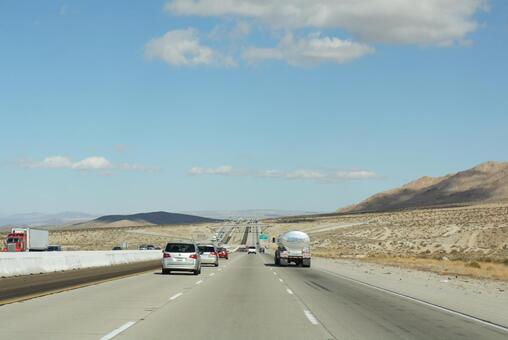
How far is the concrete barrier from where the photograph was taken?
1158 inches

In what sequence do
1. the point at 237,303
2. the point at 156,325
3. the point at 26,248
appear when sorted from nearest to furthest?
the point at 156,325, the point at 237,303, the point at 26,248

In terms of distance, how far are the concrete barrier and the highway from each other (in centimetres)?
748

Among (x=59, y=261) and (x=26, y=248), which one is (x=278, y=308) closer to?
(x=59, y=261)

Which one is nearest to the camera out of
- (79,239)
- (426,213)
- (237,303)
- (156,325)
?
(156,325)

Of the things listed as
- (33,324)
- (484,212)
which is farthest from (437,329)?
(484,212)

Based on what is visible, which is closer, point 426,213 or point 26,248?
point 26,248

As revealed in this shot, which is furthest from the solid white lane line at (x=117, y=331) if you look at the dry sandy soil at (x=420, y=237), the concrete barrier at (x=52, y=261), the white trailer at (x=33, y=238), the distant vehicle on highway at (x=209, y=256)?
the white trailer at (x=33, y=238)

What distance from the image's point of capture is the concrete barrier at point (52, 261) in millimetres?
29416

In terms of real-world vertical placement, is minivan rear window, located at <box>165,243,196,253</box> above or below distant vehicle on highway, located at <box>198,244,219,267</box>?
above

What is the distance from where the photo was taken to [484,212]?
126 m

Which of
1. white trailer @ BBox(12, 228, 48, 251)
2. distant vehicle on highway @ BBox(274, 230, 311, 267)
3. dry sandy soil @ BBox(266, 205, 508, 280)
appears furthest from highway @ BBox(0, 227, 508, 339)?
white trailer @ BBox(12, 228, 48, 251)

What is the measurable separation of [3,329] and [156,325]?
9.47 ft

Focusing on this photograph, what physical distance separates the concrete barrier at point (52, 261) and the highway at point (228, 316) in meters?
7.48

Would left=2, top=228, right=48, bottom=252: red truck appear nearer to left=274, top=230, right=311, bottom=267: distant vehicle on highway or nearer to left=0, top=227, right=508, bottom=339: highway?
left=274, top=230, right=311, bottom=267: distant vehicle on highway
